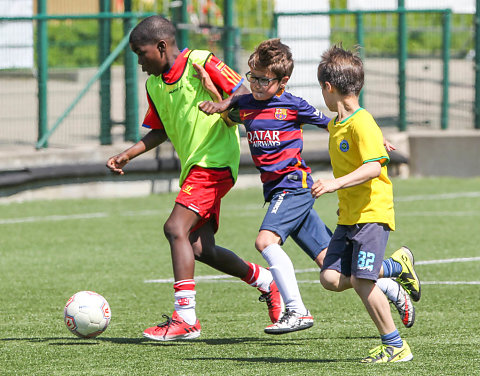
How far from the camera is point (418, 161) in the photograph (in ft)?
51.6

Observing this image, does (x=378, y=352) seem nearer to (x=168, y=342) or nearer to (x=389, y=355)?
(x=389, y=355)

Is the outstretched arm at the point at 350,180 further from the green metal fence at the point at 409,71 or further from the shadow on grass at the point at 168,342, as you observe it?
the green metal fence at the point at 409,71

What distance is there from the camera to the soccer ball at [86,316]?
19.7 ft

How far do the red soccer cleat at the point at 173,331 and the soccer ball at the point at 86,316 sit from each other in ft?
0.90

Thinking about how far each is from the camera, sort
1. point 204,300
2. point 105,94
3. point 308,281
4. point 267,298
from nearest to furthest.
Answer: point 267,298 → point 204,300 → point 308,281 → point 105,94

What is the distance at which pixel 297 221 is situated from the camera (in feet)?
20.3

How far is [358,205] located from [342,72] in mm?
695

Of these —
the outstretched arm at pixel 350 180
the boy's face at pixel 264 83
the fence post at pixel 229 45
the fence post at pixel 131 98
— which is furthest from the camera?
the fence post at pixel 229 45

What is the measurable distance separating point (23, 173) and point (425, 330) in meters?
8.19

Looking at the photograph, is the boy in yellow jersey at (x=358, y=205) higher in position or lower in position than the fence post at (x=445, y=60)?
lower

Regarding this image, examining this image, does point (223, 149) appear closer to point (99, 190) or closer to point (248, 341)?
point (248, 341)

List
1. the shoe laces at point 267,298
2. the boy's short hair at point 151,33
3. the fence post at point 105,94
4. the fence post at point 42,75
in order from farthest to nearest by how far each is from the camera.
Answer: the fence post at point 105,94, the fence post at point 42,75, the shoe laces at point 267,298, the boy's short hair at point 151,33

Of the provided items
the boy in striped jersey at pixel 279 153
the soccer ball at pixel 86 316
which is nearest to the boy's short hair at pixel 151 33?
the boy in striped jersey at pixel 279 153

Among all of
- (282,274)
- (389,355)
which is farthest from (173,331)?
(389,355)
